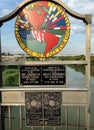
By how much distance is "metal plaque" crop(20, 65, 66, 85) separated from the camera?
6699 mm

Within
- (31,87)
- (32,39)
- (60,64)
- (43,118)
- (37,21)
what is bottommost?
(43,118)

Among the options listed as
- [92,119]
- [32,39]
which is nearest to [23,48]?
[32,39]

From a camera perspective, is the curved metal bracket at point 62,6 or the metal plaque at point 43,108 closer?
the curved metal bracket at point 62,6

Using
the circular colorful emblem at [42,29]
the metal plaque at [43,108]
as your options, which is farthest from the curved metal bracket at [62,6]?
the metal plaque at [43,108]

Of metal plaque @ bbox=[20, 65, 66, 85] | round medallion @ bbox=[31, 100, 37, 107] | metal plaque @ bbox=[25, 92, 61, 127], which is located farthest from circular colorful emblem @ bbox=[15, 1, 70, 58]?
round medallion @ bbox=[31, 100, 37, 107]

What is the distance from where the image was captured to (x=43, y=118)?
6.83 meters

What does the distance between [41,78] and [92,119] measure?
7.95 m

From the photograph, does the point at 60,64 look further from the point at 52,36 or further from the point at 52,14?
the point at 52,14

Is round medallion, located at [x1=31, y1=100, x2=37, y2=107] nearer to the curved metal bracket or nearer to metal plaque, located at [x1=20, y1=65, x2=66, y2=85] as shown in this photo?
metal plaque, located at [x1=20, y1=65, x2=66, y2=85]

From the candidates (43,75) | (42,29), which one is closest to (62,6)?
(42,29)

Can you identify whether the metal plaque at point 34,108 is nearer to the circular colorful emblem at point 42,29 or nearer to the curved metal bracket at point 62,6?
the circular colorful emblem at point 42,29

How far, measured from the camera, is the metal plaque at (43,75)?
670 cm

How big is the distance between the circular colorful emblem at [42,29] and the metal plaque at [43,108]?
956 mm

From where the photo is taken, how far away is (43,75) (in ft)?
22.1
